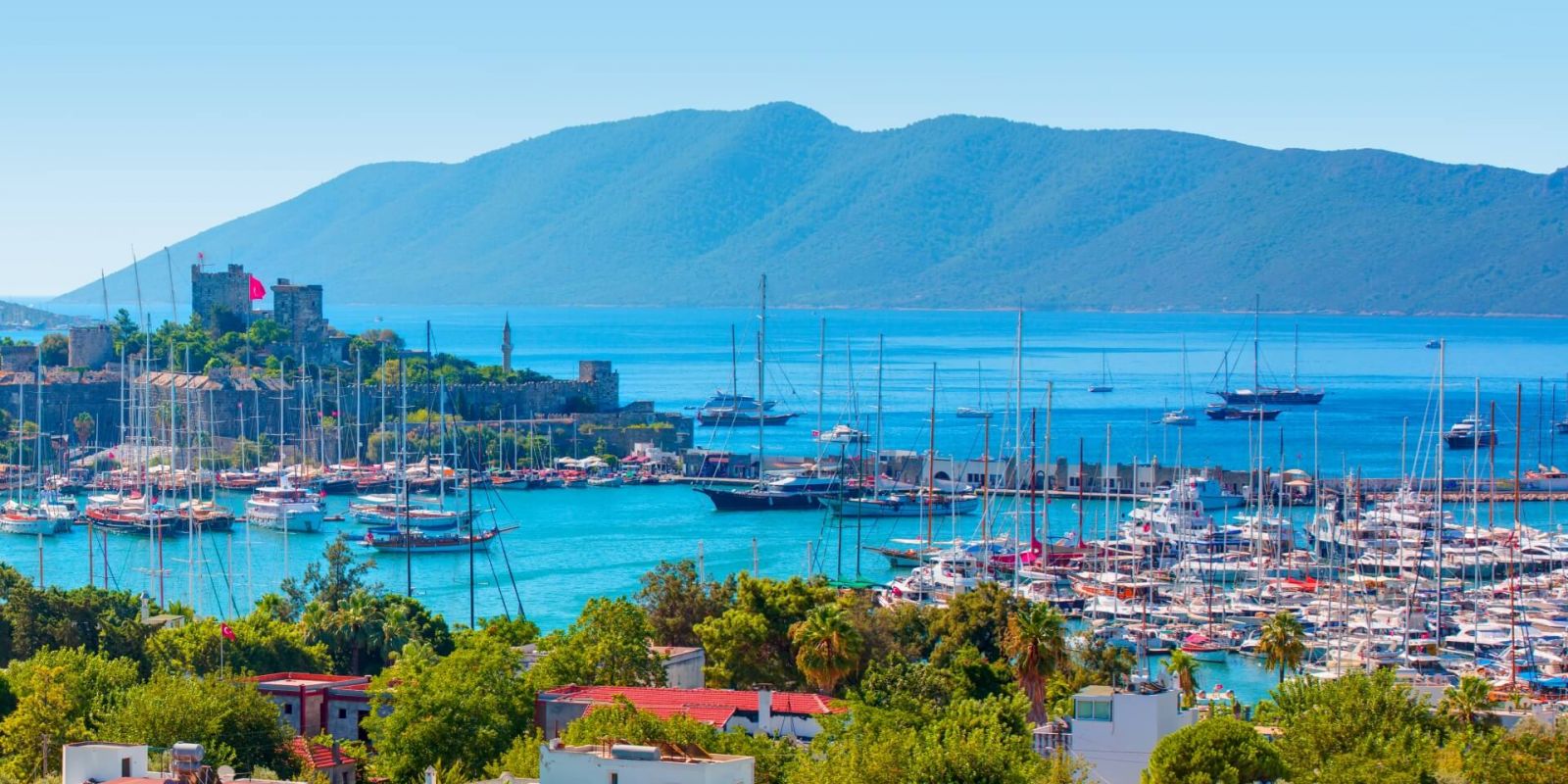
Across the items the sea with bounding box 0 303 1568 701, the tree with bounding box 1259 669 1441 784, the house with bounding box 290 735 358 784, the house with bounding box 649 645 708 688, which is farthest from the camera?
the sea with bounding box 0 303 1568 701

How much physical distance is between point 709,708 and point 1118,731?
4.99 metres

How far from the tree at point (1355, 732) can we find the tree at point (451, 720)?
26.8ft

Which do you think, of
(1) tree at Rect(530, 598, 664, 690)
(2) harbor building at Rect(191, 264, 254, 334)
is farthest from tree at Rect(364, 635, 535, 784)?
(2) harbor building at Rect(191, 264, 254, 334)

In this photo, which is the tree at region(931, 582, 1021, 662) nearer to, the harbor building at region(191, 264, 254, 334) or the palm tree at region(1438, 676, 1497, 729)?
the palm tree at region(1438, 676, 1497, 729)

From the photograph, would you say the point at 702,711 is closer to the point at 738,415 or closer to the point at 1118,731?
the point at 1118,731

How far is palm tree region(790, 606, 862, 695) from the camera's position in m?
31.5

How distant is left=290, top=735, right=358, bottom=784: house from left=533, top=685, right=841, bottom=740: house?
223 centimetres

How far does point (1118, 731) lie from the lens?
78.0ft

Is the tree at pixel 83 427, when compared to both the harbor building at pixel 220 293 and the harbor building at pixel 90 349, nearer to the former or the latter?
the harbor building at pixel 90 349

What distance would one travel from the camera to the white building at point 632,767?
1948cm

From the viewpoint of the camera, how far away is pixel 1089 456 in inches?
3856

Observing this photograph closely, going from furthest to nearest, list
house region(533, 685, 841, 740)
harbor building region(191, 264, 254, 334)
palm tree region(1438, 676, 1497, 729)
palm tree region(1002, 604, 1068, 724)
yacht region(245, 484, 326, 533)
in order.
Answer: harbor building region(191, 264, 254, 334)
yacht region(245, 484, 326, 533)
palm tree region(1002, 604, 1068, 724)
palm tree region(1438, 676, 1497, 729)
house region(533, 685, 841, 740)

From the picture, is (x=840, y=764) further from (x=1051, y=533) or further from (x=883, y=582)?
(x=1051, y=533)

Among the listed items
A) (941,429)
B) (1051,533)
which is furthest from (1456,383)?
(1051,533)
